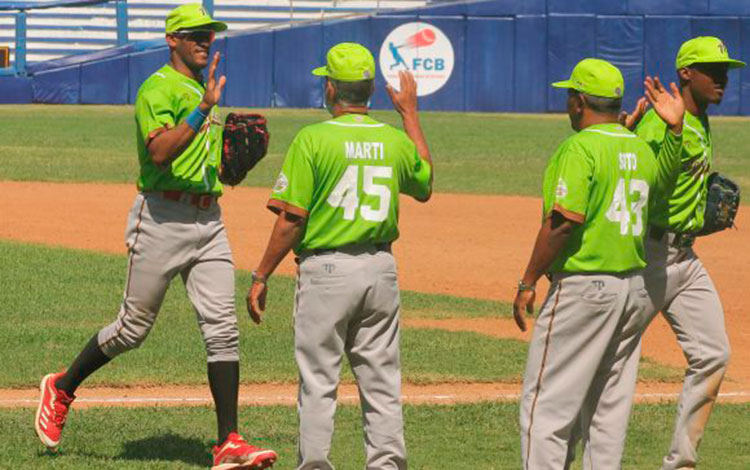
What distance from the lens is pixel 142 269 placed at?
7133 millimetres

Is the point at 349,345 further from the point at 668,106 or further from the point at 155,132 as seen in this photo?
the point at 668,106

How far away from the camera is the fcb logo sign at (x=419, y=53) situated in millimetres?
35750

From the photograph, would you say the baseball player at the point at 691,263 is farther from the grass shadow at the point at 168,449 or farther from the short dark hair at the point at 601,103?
the grass shadow at the point at 168,449

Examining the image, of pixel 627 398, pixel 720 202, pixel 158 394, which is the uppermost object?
pixel 720 202

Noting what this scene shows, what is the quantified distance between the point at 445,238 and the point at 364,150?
34.9 feet

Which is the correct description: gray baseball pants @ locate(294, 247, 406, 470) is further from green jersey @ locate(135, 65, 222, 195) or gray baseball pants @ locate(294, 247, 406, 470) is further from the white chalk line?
the white chalk line

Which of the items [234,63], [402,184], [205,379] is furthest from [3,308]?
[234,63]

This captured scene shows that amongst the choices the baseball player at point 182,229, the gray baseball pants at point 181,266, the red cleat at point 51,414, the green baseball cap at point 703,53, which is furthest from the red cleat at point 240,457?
the green baseball cap at point 703,53

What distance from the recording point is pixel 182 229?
7094 mm

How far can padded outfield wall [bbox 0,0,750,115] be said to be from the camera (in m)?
35.2

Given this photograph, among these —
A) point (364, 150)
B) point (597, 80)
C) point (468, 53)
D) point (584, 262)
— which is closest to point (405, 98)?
point (364, 150)

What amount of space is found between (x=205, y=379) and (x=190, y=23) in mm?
2829

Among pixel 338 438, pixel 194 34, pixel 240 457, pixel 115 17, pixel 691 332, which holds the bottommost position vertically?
pixel 338 438

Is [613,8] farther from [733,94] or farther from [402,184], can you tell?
[402,184]
